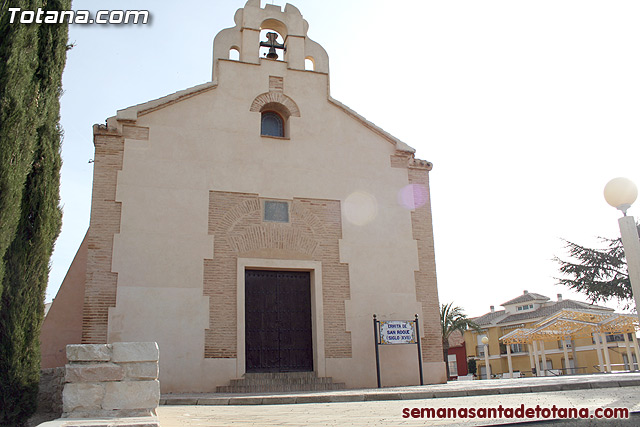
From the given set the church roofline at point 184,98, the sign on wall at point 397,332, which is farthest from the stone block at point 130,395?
the church roofline at point 184,98

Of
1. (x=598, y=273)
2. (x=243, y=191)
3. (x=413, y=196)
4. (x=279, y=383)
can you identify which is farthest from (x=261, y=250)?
(x=598, y=273)

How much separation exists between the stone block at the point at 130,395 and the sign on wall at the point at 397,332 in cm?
731

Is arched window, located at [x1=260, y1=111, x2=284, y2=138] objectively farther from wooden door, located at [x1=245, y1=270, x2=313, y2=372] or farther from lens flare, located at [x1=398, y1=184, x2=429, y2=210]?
wooden door, located at [x1=245, y1=270, x2=313, y2=372]

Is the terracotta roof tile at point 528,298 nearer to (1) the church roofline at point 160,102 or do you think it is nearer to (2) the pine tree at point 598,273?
(2) the pine tree at point 598,273

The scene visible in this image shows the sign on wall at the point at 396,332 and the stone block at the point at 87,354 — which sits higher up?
the sign on wall at the point at 396,332

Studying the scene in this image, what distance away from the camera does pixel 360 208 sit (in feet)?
43.6

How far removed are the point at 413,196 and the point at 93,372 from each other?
996cm

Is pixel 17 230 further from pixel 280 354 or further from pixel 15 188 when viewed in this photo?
pixel 280 354

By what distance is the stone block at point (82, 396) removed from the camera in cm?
510

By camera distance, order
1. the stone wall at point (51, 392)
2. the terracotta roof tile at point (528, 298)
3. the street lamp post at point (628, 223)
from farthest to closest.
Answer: the terracotta roof tile at point (528, 298) < the stone wall at point (51, 392) < the street lamp post at point (628, 223)

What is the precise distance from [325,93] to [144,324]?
7.00 metres

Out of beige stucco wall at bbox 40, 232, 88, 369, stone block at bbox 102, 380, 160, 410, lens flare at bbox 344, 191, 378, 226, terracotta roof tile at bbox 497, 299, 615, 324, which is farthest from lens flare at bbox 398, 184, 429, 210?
terracotta roof tile at bbox 497, 299, 615, 324

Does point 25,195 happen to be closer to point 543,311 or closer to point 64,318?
point 64,318

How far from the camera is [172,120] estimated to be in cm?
1249
